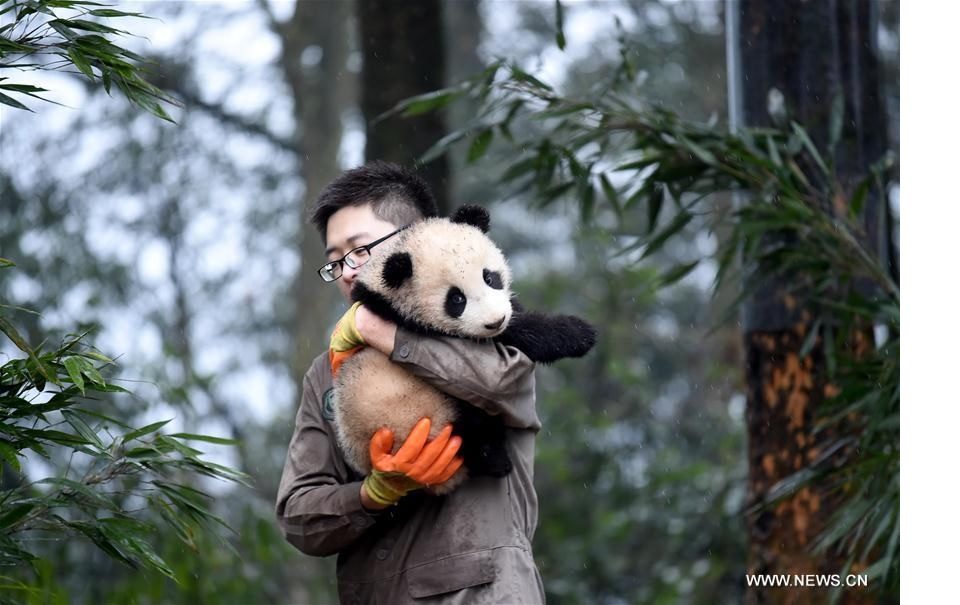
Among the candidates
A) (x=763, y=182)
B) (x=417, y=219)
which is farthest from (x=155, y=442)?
(x=763, y=182)

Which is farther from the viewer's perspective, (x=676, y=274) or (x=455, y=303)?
(x=676, y=274)

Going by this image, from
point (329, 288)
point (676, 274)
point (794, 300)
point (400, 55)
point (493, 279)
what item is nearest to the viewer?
point (493, 279)

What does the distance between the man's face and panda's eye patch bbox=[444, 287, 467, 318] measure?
277 mm

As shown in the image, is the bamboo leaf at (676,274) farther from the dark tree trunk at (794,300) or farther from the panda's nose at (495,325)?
the panda's nose at (495,325)

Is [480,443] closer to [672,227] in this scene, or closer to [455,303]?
[455,303]

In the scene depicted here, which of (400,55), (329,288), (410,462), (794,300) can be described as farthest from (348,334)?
(329,288)

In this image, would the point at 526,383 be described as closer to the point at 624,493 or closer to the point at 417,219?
the point at 417,219

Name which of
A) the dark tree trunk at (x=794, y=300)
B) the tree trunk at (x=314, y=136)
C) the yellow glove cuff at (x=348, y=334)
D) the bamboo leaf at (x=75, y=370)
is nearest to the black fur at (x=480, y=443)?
the yellow glove cuff at (x=348, y=334)

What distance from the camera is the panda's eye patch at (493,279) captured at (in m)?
1.93

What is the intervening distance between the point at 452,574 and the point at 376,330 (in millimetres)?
463

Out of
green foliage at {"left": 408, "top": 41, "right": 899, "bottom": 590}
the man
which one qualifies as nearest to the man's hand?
the man

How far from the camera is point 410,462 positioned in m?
1.84

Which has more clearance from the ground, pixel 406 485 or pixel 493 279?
pixel 493 279

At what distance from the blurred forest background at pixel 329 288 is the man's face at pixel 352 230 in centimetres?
185
